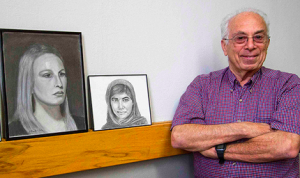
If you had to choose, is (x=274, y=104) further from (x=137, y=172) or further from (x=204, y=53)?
(x=137, y=172)

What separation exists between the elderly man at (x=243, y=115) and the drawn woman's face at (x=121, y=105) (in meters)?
0.28

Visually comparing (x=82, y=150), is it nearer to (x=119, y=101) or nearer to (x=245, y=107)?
(x=119, y=101)

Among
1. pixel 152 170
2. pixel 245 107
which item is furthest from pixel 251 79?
pixel 152 170

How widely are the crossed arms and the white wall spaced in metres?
0.29

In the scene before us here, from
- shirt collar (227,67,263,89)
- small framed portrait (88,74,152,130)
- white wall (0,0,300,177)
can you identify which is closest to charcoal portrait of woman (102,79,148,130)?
small framed portrait (88,74,152,130)

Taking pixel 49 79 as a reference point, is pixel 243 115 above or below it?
below

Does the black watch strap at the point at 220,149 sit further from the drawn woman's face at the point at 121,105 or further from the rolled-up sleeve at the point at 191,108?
the drawn woman's face at the point at 121,105

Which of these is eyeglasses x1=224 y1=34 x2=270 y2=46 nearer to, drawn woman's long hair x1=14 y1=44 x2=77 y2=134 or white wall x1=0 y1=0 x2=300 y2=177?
white wall x1=0 y1=0 x2=300 y2=177

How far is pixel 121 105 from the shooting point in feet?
4.69

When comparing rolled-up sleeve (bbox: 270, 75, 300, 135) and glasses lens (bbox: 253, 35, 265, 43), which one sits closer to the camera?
rolled-up sleeve (bbox: 270, 75, 300, 135)

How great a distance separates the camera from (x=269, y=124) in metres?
1.38

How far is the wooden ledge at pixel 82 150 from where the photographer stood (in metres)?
1.18

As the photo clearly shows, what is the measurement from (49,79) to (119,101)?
38 cm

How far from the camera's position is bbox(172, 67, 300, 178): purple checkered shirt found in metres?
1.33
